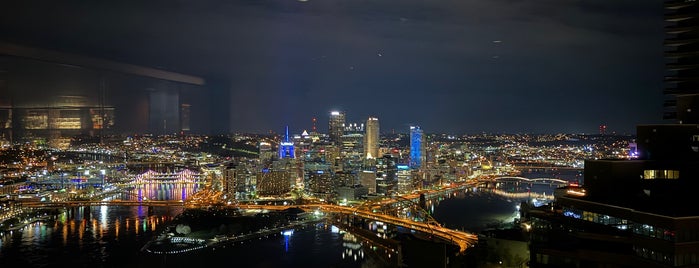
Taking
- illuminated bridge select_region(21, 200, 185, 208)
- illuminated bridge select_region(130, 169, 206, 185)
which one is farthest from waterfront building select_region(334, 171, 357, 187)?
illuminated bridge select_region(130, 169, 206, 185)

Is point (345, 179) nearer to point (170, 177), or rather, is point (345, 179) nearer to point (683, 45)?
point (170, 177)

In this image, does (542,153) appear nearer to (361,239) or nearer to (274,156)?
(274,156)

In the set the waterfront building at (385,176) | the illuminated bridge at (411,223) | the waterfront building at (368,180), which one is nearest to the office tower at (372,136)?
the waterfront building at (385,176)

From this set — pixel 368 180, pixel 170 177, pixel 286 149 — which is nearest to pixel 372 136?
pixel 286 149

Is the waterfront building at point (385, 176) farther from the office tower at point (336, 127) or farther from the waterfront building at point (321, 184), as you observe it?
the office tower at point (336, 127)

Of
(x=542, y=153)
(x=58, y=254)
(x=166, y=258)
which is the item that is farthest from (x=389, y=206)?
(x=542, y=153)

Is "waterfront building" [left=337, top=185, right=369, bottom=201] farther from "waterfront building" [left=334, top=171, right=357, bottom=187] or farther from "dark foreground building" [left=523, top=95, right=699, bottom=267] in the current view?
"dark foreground building" [left=523, top=95, right=699, bottom=267]
